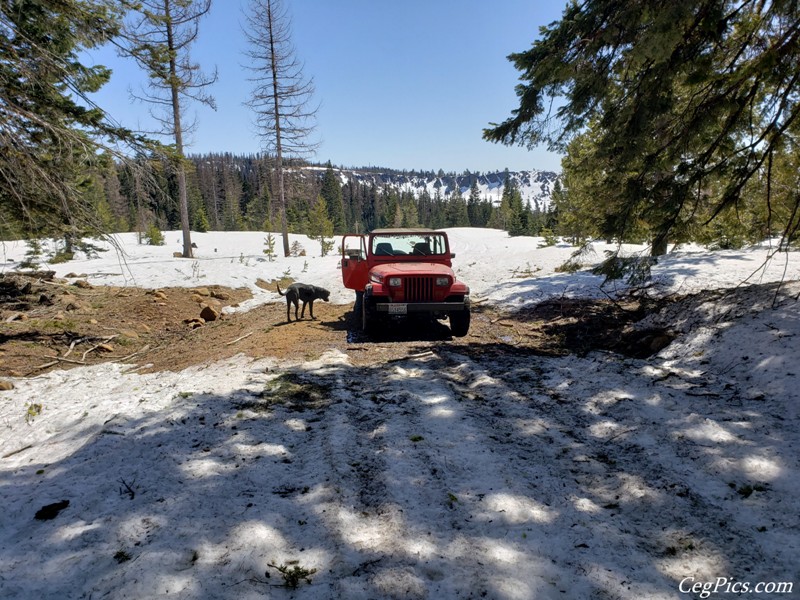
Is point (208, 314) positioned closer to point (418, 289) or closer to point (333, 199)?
point (418, 289)

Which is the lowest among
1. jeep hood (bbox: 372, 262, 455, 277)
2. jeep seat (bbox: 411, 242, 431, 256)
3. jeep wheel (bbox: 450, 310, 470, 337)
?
jeep wheel (bbox: 450, 310, 470, 337)

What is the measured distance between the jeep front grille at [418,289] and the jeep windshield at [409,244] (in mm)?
1486

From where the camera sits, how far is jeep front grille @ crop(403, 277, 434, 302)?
24.0 feet

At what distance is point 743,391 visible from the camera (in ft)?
13.3

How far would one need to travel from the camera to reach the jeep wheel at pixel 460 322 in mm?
7489

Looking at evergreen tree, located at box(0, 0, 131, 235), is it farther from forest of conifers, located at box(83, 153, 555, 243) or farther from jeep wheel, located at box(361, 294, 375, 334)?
forest of conifers, located at box(83, 153, 555, 243)

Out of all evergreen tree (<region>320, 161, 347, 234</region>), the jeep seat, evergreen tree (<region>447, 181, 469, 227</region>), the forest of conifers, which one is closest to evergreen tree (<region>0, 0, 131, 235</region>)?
the jeep seat

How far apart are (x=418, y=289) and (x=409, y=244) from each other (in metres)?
1.89

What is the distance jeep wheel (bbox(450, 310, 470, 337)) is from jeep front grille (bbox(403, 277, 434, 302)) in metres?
0.57

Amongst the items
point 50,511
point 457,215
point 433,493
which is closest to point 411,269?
point 433,493

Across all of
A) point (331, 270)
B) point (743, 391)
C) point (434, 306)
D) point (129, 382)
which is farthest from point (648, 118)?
point (331, 270)

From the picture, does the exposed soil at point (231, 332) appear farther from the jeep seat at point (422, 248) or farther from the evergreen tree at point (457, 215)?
the evergreen tree at point (457, 215)

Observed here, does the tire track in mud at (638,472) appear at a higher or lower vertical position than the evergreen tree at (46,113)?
lower

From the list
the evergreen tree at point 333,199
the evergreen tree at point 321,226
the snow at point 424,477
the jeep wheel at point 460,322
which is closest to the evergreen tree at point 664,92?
the snow at point 424,477
